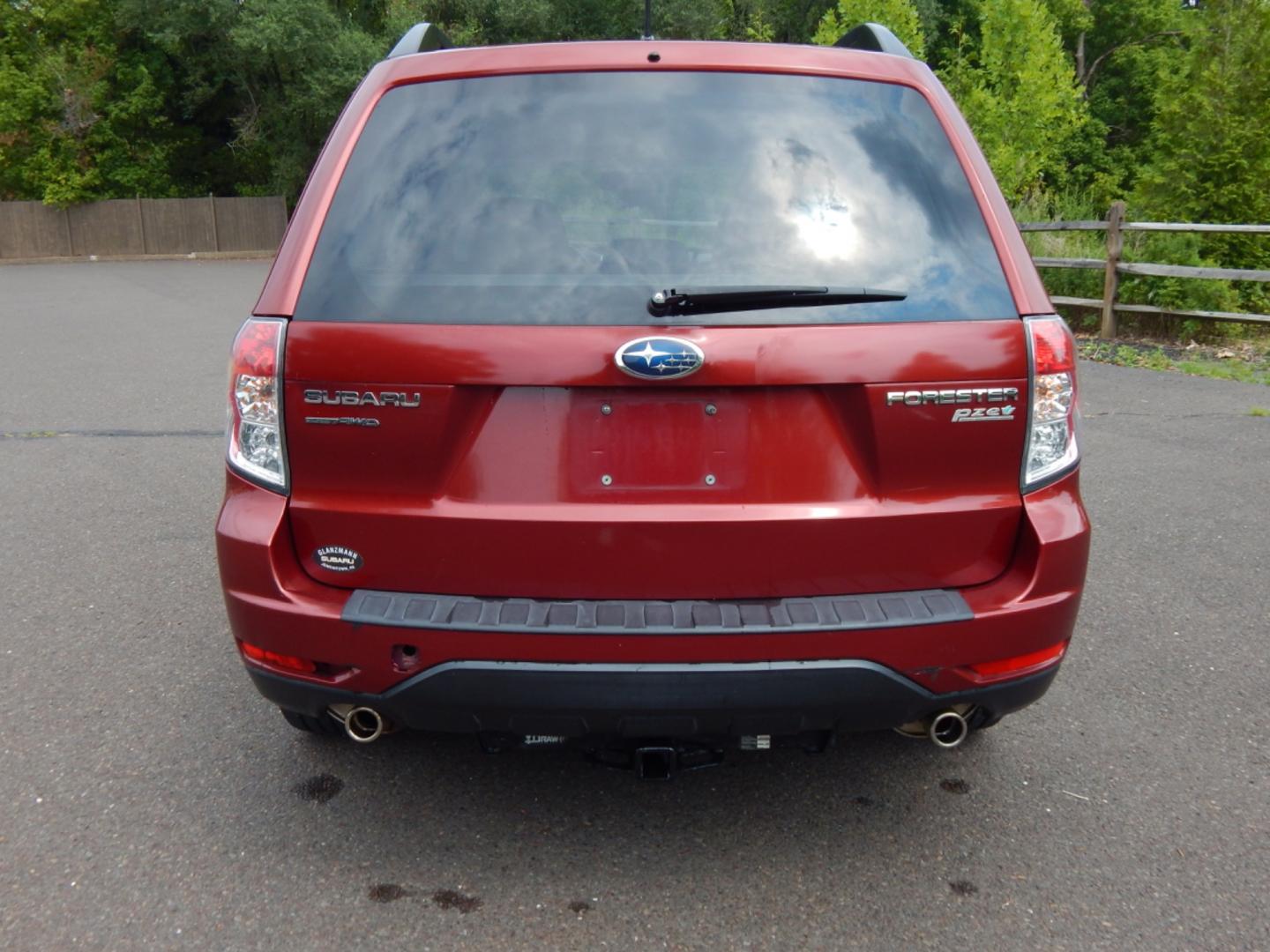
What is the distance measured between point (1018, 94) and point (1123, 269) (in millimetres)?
8872

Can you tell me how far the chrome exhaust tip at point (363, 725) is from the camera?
2662mm

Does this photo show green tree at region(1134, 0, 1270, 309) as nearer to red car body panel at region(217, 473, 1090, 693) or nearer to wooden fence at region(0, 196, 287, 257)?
red car body panel at region(217, 473, 1090, 693)

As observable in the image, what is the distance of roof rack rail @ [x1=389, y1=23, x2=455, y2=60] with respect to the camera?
3.00m

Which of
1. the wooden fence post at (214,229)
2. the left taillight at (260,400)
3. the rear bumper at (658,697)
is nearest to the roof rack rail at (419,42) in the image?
the left taillight at (260,400)

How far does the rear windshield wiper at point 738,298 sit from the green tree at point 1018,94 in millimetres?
18157

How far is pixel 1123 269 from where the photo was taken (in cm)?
1279

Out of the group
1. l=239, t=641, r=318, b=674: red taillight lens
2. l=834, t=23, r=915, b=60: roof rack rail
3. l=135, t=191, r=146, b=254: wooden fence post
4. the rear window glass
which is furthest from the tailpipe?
l=135, t=191, r=146, b=254: wooden fence post

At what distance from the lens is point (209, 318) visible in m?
17.0

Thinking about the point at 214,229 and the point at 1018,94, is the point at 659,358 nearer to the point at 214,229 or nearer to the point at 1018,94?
the point at 1018,94

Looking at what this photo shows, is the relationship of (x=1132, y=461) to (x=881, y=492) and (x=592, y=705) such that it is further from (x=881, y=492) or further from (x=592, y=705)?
(x=592, y=705)

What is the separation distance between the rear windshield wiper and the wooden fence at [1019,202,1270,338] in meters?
10.7

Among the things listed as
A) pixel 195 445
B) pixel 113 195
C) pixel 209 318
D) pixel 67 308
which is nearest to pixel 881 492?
pixel 195 445

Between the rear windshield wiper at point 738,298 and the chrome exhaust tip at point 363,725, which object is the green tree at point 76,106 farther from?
the rear windshield wiper at point 738,298

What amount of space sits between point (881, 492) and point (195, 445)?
6183 mm
